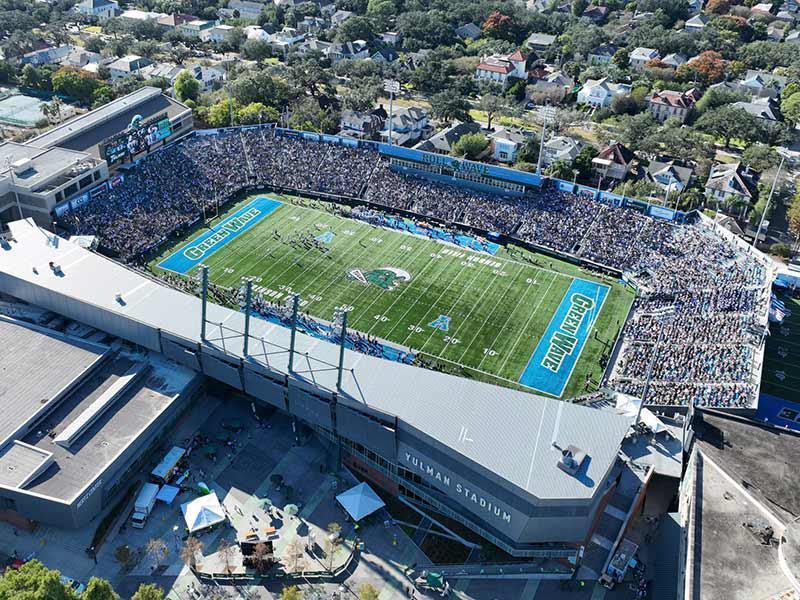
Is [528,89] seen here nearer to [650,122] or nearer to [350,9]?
[650,122]

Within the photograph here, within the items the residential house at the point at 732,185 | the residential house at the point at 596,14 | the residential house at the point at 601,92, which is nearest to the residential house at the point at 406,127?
the residential house at the point at 601,92

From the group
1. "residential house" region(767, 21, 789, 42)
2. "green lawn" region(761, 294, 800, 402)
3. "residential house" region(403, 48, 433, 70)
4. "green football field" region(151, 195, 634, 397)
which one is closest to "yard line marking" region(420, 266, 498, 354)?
"green football field" region(151, 195, 634, 397)

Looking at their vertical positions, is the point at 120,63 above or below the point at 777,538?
below

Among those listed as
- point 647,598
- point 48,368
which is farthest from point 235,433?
point 647,598

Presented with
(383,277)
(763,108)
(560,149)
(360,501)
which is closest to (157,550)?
(360,501)

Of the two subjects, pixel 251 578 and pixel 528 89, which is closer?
pixel 251 578

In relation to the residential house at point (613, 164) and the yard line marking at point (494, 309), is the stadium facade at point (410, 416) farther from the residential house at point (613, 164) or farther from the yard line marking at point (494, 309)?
the residential house at point (613, 164)

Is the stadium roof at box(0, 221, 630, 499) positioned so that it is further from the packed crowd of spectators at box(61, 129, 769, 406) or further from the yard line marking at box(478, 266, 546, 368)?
the yard line marking at box(478, 266, 546, 368)
